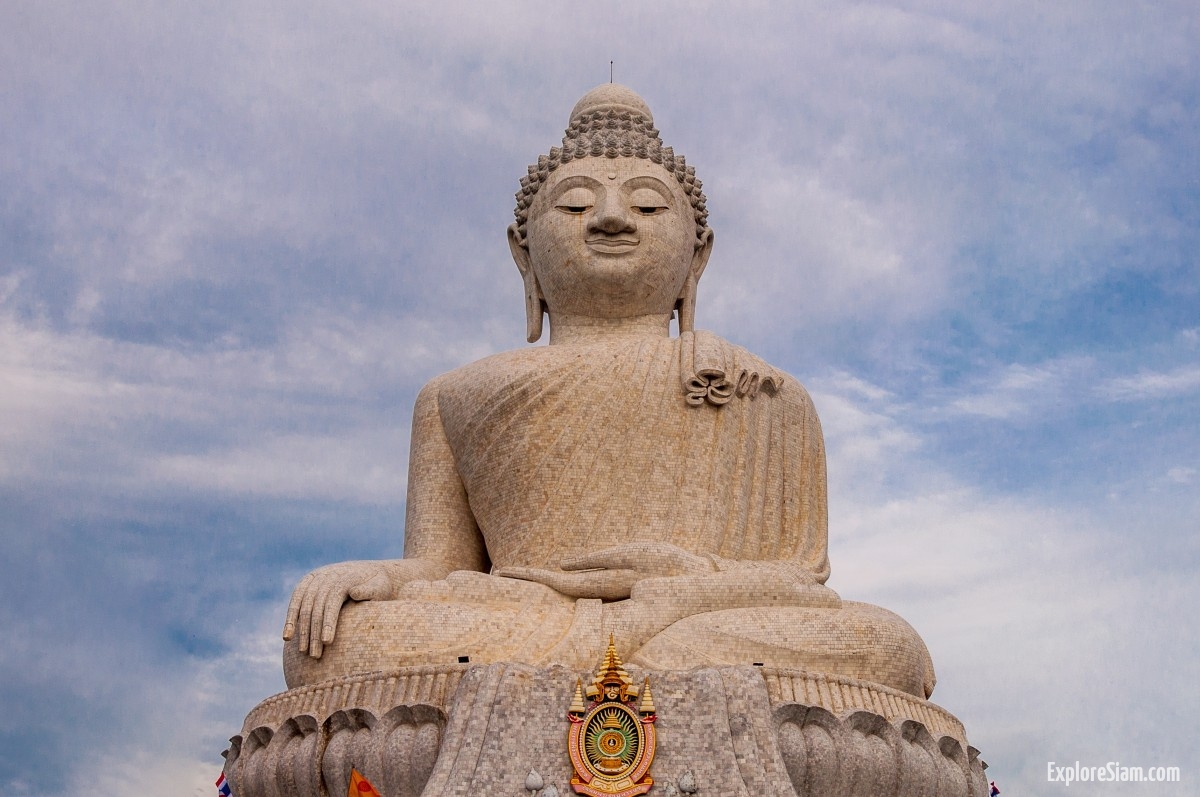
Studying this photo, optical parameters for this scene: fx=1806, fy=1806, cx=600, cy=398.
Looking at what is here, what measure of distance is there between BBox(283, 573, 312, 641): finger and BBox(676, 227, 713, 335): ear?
13.8 feet

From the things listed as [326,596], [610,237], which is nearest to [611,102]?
[610,237]

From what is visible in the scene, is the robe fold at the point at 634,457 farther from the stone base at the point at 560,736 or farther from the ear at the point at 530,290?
the stone base at the point at 560,736

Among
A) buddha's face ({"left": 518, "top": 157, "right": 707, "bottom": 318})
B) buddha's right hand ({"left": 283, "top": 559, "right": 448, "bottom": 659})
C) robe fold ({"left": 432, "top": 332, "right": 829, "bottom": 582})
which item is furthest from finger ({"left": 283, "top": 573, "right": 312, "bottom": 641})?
buddha's face ({"left": 518, "top": 157, "right": 707, "bottom": 318})

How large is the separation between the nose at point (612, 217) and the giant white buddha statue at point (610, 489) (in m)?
0.02

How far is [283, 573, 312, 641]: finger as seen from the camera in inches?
466

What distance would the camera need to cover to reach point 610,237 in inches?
557

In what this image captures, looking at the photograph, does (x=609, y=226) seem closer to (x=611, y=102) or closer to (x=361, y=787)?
(x=611, y=102)

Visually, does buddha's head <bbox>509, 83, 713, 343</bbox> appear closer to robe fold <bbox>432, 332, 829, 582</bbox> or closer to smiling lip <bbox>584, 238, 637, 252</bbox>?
smiling lip <bbox>584, 238, 637, 252</bbox>

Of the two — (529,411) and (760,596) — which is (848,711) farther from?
(529,411)

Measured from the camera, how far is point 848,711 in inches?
432

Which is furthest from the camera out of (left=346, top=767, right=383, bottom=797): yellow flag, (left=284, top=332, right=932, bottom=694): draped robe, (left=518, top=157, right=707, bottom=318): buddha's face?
(left=518, top=157, right=707, bottom=318): buddha's face

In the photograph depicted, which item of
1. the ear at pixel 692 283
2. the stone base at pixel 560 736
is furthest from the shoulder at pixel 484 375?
the stone base at pixel 560 736

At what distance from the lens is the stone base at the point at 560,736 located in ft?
33.9

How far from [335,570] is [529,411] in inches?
80.4
